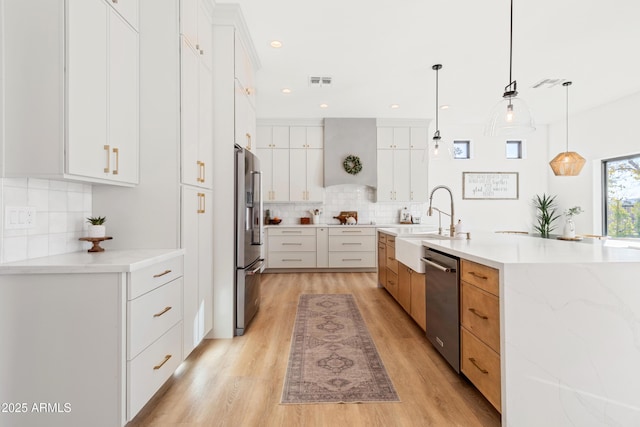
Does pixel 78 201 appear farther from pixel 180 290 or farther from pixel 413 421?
pixel 413 421

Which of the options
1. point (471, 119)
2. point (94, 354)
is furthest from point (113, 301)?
point (471, 119)

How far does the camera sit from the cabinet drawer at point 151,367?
1475mm

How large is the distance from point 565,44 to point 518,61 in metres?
0.44

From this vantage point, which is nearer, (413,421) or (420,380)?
(413,421)

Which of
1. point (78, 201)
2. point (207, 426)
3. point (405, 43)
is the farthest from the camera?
point (405, 43)

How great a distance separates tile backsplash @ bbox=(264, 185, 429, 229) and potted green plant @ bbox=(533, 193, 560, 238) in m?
2.48

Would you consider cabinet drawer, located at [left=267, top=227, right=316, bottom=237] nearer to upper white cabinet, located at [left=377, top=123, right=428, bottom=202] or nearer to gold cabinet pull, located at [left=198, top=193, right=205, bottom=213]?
upper white cabinet, located at [left=377, top=123, right=428, bottom=202]

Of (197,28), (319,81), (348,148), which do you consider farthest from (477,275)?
(348,148)

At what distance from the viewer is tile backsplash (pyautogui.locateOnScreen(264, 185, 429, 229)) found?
620 centimetres

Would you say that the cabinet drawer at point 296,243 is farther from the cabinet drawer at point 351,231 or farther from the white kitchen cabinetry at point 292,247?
the cabinet drawer at point 351,231

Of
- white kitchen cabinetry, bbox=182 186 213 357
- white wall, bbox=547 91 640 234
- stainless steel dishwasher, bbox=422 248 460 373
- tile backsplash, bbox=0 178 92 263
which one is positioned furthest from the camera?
white wall, bbox=547 91 640 234

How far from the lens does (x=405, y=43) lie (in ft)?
10.7

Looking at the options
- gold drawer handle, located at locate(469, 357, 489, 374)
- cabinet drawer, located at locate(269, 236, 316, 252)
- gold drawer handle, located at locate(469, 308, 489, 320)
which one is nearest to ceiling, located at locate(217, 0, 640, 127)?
cabinet drawer, located at locate(269, 236, 316, 252)

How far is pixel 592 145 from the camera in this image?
5.41m
